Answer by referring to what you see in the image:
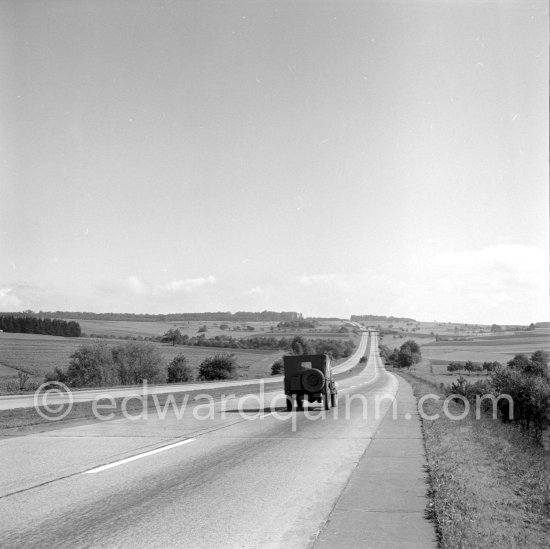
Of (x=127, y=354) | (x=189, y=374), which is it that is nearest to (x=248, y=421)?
(x=127, y=354)

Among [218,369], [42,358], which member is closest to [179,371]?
[218,369]

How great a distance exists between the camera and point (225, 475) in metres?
9.02

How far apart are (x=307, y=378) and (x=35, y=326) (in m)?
84.2

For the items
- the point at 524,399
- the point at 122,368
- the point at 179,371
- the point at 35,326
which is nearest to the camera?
the point at 524,399

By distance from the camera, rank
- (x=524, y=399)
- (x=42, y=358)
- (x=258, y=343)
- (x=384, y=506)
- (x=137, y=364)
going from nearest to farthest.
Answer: (x=384, y=506) → (x=524, y=399) → (x=137, y=364) → (x=42, y=358) → (x=258, y=343)

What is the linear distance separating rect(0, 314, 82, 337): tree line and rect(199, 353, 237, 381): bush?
130 feet

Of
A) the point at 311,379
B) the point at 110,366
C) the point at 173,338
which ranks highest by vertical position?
the point at 311,379

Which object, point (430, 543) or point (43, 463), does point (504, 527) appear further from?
point (43, 463)

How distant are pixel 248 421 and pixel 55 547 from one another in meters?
12.7

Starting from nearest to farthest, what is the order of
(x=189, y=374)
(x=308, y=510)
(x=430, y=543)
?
(x=430, y=543)
(x=308, y=510)
(x=189, y=374)

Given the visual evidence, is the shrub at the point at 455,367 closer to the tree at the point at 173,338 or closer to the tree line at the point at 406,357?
the tree line at the point at 406,357

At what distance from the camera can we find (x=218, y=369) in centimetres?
6769

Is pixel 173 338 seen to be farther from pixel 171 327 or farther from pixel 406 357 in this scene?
pixel 406 357

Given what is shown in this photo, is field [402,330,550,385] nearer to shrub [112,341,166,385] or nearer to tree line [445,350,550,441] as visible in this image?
tree line [445,350,550,441]
